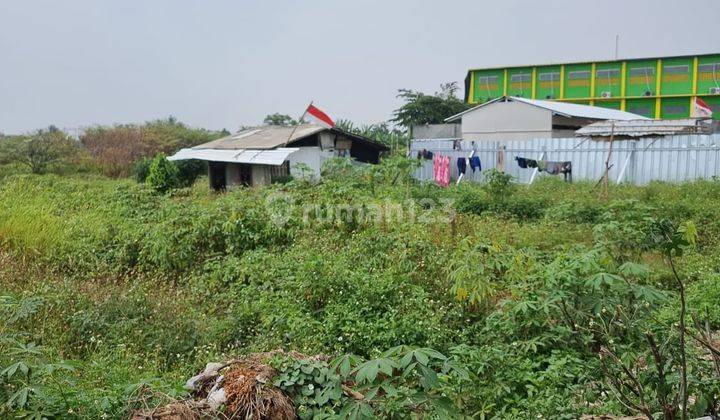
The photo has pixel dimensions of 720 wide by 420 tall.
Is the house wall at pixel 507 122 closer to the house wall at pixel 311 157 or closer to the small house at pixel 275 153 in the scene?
the small house at pixel 275 153

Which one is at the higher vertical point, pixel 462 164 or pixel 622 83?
pixel 622 83

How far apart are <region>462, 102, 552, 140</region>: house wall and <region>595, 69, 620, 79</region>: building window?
51.6 ft

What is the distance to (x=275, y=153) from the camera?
1495cm

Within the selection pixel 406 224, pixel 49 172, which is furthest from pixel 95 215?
pixel 49 172

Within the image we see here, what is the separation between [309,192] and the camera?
8758 mm

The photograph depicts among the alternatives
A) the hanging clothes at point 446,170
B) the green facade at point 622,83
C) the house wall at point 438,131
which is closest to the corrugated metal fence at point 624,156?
the hanging clothes at point 446,170

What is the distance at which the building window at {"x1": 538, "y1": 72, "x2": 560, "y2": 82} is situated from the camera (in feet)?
115

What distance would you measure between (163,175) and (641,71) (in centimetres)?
2677

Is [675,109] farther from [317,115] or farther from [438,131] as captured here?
[317,115]

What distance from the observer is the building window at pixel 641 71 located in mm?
32156

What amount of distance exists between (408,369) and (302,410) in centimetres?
117

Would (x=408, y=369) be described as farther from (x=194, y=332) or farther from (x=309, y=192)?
(x=309, y=192)

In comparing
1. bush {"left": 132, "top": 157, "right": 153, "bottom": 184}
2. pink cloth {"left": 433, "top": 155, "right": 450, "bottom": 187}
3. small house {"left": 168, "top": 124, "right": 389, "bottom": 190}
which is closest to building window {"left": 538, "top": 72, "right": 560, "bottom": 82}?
small house {"left": 168, "top": 124, "right": 389, "bottom": 190}

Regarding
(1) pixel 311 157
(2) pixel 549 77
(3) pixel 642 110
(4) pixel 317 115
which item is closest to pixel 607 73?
(3) pixel 642 110
